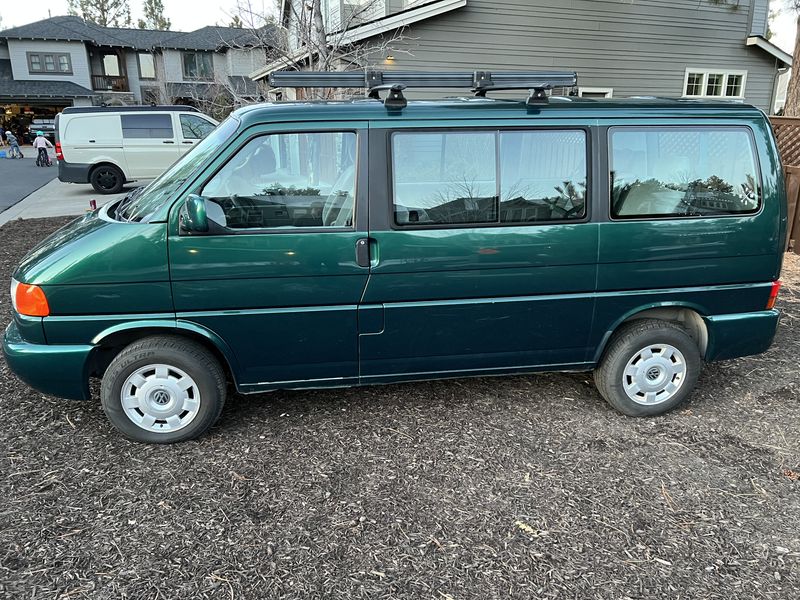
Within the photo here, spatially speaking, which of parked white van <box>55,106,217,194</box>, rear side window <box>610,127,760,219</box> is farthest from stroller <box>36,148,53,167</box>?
rear side window <box>610,127,760,219</box>

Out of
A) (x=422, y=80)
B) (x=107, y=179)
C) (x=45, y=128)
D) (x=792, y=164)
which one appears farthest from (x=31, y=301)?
(x=45, y=128)

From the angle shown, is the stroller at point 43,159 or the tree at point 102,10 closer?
the stroller at point 43,159

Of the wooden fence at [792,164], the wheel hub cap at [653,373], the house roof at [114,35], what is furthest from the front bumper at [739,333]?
the house roof at [114,35]

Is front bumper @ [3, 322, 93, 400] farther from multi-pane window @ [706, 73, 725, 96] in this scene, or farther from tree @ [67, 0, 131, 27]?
tree @ [67, 0, 131, 27]

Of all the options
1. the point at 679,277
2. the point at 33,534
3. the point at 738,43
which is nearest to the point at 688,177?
the point at 679,277

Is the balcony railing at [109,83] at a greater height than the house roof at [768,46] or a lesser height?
greater

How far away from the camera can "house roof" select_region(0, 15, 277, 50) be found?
1471 inches

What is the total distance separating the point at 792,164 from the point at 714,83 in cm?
856

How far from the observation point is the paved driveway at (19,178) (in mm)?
15156

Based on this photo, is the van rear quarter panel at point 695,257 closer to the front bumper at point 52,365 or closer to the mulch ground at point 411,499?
the mulch ground at point 411,499

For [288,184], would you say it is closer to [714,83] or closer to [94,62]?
[714,83]

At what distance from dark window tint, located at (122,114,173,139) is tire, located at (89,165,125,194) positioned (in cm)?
95

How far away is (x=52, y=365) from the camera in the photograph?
3338 millimetres

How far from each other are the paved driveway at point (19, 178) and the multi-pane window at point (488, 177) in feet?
42.2
